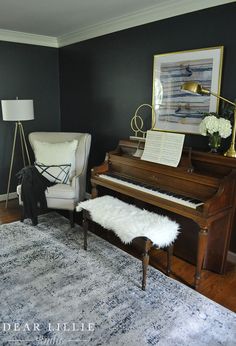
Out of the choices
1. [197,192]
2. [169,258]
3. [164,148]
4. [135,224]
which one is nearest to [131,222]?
[135,224]

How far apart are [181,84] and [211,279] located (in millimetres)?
1829

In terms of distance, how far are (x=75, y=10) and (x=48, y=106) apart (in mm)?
1770

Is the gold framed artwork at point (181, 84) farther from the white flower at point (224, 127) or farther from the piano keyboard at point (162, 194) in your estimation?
the piano keyboard at point (162, 194)

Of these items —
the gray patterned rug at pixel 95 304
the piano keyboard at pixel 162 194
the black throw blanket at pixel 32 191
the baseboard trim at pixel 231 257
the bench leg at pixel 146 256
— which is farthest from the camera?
the black throw blanket at pixel 32 191

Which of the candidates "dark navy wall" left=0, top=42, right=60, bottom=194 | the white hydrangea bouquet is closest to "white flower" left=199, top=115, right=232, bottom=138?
the white hydrangea bouquet

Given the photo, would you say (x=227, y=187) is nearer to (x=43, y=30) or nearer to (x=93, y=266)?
(x=93, y=266)

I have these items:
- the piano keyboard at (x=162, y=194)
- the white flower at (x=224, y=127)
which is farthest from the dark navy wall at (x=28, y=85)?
the white flower at (x=224, y=127)

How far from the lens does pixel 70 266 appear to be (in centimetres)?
250

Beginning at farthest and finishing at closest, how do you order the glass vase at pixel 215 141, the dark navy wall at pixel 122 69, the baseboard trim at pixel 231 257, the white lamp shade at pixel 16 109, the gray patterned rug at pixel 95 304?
the white lamp shade at pixel 16 109 < the baseboard trim at pixel 231 257 < the dark navy wall at pixel 122 69 < the glass vase at pixel 215 141 < the gray patterned rug at pixel 95 304

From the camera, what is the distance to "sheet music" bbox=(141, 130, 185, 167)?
2.49 meters

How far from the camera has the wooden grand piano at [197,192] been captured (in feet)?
7.06

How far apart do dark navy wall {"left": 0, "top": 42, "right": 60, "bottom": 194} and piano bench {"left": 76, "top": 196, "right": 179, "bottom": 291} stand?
208 cm

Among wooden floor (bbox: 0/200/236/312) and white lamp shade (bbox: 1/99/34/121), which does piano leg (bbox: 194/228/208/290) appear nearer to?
wooden floor (bbox: 0/200/236/312)

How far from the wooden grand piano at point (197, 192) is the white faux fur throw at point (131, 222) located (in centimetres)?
15
